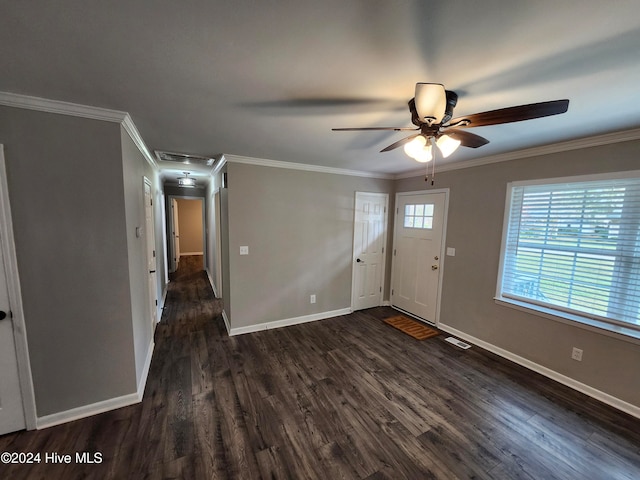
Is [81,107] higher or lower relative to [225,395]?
higher

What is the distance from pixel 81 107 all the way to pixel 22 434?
7.89 ft

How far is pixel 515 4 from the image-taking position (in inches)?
35.8

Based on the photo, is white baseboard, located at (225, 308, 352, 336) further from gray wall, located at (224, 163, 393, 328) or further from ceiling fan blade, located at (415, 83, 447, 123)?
ceiling fan blade, located at (415, 83, 447, 123)

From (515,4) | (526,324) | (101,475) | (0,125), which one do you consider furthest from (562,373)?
(0,125)

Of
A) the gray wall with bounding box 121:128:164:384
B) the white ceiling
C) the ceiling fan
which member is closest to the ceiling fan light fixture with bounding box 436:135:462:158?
the ceiling fan

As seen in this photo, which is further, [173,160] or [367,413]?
[173,160]

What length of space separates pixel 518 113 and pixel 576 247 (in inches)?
81.7

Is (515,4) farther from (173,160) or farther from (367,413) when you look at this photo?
(173,160)

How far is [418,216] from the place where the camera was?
4.10 metres

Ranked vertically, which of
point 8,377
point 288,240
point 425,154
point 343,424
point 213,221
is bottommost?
point 343,424

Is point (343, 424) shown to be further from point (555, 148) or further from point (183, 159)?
point (183, 159)

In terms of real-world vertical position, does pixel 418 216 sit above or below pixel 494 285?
above

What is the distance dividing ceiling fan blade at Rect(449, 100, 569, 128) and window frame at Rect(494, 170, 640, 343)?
181cm

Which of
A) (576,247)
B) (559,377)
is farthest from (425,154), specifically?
(559,377)
